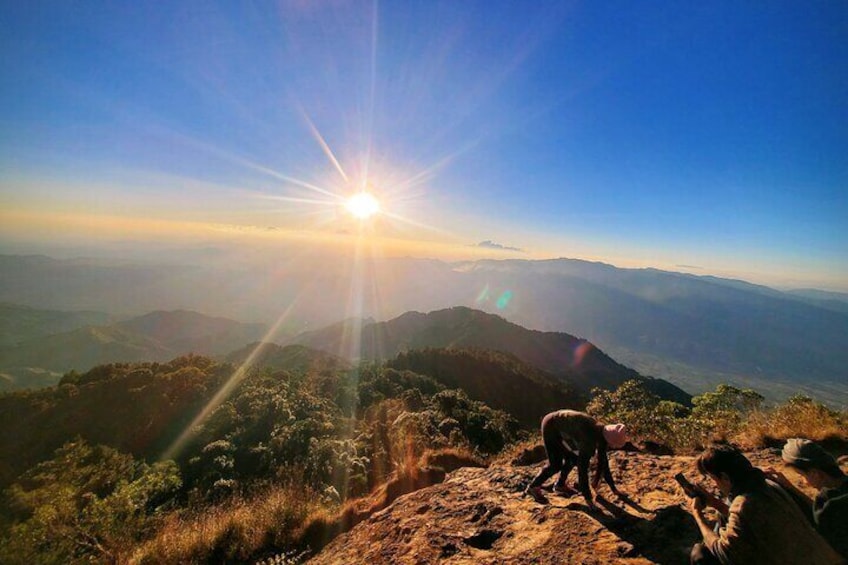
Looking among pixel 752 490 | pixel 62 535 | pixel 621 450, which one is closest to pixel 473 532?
pixel 752 490

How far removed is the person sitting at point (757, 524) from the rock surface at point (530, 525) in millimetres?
984

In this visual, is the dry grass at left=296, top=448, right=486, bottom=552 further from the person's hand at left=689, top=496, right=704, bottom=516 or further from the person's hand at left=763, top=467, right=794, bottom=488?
the person's hand at left=763, top=467, right=794, bottom=488

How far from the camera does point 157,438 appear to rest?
2158 cm

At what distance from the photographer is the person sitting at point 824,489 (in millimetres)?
3258

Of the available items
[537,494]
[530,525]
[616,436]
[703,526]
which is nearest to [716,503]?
[703,526]

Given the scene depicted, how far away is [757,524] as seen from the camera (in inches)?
113

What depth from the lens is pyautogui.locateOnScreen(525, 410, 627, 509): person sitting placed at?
16.5 feet

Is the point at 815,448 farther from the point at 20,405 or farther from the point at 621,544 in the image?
Answer: the point at 20,405

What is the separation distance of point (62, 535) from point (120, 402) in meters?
26.5

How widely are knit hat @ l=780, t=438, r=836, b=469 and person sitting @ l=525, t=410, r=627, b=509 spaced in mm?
1611

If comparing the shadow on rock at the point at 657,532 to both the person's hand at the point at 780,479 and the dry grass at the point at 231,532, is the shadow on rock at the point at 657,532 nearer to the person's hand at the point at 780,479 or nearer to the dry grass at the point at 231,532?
the person's hand at the point at 780,479

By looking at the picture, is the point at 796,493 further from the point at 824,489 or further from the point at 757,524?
the point at 757,524

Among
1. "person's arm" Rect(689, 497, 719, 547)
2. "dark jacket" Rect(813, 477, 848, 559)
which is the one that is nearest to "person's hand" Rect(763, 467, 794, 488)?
"dark jacket" Rect(813, 477, 848, 559)

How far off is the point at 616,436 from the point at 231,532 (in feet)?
18.8
